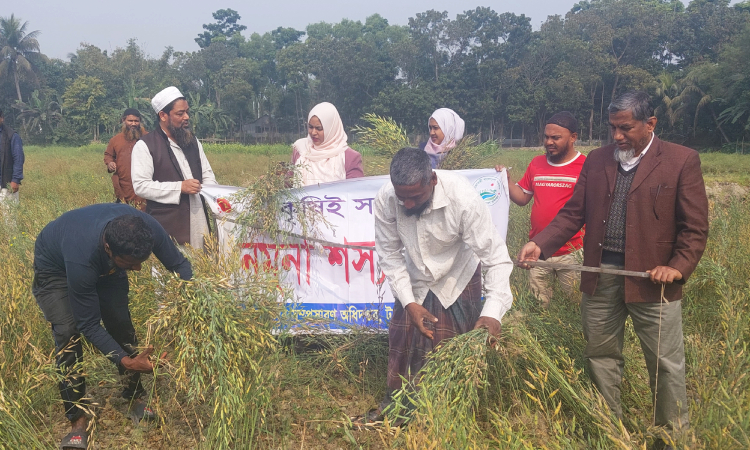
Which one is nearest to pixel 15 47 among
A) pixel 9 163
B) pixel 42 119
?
pixel 42 119

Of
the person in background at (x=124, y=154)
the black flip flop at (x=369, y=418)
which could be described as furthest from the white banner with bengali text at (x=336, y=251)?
the person in background at (x=124, y=154)

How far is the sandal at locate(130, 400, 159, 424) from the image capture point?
123 inches

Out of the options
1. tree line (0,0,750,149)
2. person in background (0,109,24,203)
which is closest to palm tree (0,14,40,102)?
tree line (0,0,750,149)

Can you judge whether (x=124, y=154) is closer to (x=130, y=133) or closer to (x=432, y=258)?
(x=130, y=133)

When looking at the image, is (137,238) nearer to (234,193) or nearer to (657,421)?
(234,193)

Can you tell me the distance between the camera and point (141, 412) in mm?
3248

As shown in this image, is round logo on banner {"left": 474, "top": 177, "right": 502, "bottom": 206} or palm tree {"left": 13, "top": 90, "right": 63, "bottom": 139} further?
palm tree {"left": 13, "top": 90, "right": 63, "bottom": 139}

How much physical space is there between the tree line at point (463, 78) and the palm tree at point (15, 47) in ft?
0.42

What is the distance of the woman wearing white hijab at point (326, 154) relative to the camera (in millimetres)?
4684

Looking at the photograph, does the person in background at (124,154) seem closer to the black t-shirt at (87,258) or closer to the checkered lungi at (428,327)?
the black t-shirt at (87,258)

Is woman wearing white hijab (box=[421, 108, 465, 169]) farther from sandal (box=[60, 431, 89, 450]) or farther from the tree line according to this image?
the tree line

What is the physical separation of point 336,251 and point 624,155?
2.10 meters

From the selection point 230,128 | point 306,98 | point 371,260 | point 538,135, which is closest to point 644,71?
point 538,135

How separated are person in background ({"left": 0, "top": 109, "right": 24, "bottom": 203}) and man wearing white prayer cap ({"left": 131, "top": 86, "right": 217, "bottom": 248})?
10.9 ft
